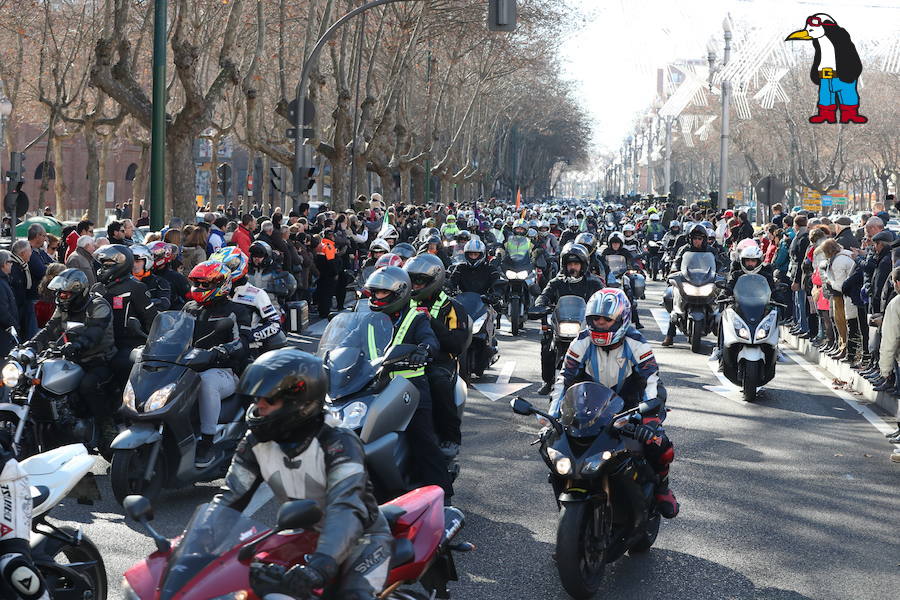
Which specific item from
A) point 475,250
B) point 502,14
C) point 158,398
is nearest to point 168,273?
point 158,398

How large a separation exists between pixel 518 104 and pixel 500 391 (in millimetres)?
89866

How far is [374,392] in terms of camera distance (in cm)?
705

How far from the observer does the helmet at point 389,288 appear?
7.71m

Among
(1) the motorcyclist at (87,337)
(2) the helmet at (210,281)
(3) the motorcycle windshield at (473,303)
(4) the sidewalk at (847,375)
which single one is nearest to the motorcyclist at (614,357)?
(2) the helmet at (210,281)

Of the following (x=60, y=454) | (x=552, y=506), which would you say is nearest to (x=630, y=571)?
(x=552, y=506)

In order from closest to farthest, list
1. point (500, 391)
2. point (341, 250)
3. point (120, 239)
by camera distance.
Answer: point (500, 391), point (120, 239), point (341, 250)

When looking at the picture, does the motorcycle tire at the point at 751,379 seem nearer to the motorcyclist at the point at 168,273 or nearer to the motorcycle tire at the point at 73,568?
the motorcyclist at the point at 168,273

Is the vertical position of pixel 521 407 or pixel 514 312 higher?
pixel 521 407

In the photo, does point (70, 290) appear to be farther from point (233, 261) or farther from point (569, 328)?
point (569, 328)

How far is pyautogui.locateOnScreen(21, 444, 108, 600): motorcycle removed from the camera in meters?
5.22

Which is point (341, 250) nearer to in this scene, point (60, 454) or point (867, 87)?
point (60, 454)

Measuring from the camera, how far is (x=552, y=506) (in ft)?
27.3

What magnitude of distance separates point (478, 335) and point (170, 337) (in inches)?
234

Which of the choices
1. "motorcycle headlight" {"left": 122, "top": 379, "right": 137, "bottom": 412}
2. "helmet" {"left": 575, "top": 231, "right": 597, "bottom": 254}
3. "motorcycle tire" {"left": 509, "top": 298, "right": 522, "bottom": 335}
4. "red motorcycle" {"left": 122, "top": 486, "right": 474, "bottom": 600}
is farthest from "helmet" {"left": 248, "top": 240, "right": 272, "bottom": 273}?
"red motorcycle" {"left": 122, "top": 486, "right": 474, "bottom": 600}
